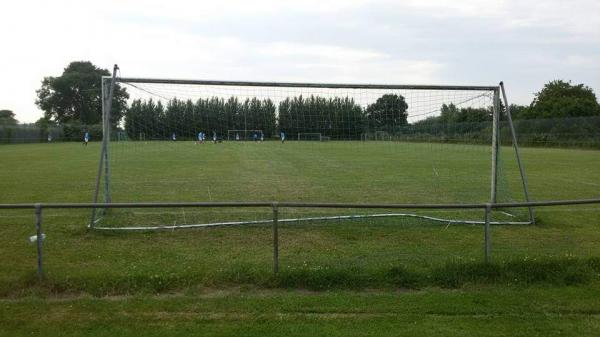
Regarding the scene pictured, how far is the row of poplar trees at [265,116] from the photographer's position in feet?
36.4

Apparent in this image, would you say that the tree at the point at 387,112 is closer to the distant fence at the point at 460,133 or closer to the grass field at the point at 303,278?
the distant fence at the point at 460,133

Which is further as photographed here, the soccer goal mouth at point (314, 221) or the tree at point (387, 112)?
the tree at point (387, 112)

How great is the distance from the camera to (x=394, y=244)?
8258 millimetres

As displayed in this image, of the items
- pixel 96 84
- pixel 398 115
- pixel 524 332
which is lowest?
pixel 524 332

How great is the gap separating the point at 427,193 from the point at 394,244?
7509mm

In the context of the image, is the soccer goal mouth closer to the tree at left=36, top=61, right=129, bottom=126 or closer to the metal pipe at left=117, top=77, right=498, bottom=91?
the metal pipe at left=117, top=77, right=498, bottom=91

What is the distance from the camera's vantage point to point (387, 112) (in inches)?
457

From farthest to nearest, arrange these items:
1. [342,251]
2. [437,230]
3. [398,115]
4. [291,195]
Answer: [291,195]
[398,115]
[437,230]
[342,251]

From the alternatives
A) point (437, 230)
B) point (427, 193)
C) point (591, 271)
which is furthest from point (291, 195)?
point (591, 271)

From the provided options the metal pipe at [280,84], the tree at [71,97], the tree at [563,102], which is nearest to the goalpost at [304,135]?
the metal pipe at [280,84]

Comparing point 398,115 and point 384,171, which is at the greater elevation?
point 398,115

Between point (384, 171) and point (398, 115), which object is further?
point (384, 171)

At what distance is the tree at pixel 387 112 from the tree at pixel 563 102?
2259 inches

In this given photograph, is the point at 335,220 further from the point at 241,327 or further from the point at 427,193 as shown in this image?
the point at 427,193
